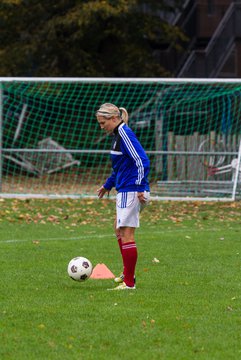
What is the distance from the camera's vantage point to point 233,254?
1249cm

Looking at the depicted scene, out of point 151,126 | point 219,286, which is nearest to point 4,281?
point 219,286

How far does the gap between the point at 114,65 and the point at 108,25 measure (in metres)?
1.30

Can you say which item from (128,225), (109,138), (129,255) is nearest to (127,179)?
(128,225)

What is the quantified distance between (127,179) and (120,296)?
114 cm

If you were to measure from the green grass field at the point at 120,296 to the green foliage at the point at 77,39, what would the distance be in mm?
13203

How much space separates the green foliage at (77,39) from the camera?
29.2 metres

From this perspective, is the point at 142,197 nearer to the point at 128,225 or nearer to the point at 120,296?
the point at 128,225

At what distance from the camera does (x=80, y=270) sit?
976 cm

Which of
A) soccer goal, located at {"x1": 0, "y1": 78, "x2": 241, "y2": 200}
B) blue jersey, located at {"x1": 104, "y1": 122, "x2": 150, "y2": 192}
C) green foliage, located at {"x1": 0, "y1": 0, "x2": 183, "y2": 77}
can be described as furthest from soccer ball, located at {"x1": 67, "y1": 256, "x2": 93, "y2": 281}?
green foliage, located at {"x1": 0, "y1": 0, "x2": 183, "y2": 77}

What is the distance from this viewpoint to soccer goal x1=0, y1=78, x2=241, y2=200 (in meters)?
22.1

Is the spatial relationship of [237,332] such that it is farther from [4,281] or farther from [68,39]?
[68,39]

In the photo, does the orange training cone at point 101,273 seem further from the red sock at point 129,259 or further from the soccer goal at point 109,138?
the soccer goal at point 109,138

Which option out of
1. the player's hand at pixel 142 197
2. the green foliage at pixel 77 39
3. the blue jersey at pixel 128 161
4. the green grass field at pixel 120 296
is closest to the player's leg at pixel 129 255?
the green grass field at pixel 120 296

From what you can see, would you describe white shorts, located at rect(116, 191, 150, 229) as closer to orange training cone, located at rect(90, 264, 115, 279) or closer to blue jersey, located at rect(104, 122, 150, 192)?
blue jersey, located at rect(104, 122, 150, 192)
